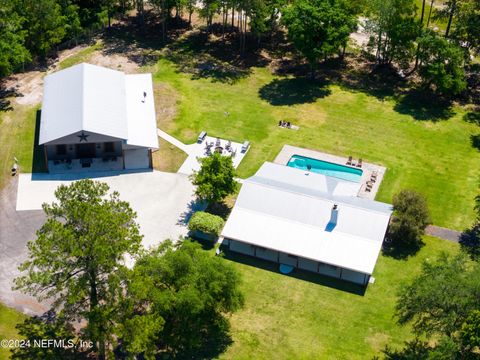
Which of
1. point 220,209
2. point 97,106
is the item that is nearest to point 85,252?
point 220,209

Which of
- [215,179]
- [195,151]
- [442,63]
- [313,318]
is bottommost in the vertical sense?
[313,318]

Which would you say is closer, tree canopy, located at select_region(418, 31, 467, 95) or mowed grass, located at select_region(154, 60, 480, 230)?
mowed grass, located at select_region(154, 60, 480, 230)

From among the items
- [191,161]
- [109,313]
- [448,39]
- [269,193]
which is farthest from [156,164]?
[448,39]

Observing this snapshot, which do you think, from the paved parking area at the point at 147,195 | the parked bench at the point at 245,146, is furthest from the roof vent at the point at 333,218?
the parked bench at the point at 245,146

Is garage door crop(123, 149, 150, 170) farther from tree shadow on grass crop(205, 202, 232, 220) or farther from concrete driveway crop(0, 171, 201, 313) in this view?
tree shadow on grass crop(205, 202, 232, 220)

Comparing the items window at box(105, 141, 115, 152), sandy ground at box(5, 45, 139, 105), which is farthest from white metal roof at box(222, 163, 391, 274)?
sandy ground at box(5, 45, 139, 105)

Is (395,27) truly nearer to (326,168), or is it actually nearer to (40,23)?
(326,168)

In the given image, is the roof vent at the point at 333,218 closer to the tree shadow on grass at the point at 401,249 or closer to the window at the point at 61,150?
the tree shadow on grass at the point at 401,249
